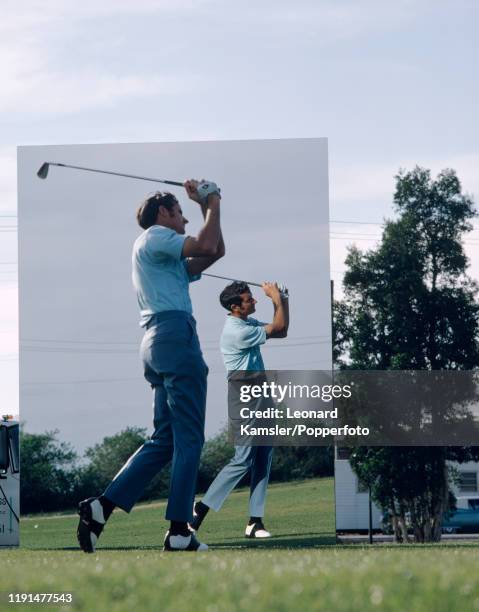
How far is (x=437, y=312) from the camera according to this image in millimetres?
21031

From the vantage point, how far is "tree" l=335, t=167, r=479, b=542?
19.5 meters

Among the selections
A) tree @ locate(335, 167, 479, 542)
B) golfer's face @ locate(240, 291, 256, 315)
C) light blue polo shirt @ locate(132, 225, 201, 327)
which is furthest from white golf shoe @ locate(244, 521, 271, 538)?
tree @ locate(335, 167, 479, 542)

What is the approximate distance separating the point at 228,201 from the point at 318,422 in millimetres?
2425

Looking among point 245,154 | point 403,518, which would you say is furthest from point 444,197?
point 245,154

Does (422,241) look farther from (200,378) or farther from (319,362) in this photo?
(200,378)

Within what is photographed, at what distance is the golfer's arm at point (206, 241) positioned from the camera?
17.2 ft

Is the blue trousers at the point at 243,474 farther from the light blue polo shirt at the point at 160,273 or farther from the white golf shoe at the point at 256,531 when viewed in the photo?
the light blue polo shirt at the point at 160,273

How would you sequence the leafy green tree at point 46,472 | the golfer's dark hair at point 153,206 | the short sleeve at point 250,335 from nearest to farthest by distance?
the golfer's dark hair at point 153,206 → the short sleeve at point 250,335 → the leafy green tree at point 46,472

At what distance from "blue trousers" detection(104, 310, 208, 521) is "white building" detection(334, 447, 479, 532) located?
33.5 ft

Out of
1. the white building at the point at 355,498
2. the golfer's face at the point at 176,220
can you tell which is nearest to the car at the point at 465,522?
the white building at the point at 355,498

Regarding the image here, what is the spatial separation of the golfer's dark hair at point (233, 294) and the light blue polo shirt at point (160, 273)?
4.95 meters

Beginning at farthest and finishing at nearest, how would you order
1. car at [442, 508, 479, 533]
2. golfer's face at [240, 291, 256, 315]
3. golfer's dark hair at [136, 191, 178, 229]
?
car at [442, 508, 479, 533] → golfer's face at [240, 291, 256, 315] → golfer's dark hair at [136, 191, 178, 229]

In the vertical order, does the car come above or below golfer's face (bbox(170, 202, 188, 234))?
below

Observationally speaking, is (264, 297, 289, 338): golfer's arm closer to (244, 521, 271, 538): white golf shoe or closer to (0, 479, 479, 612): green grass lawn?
(244, 521, 271, 538): white golf shoe
